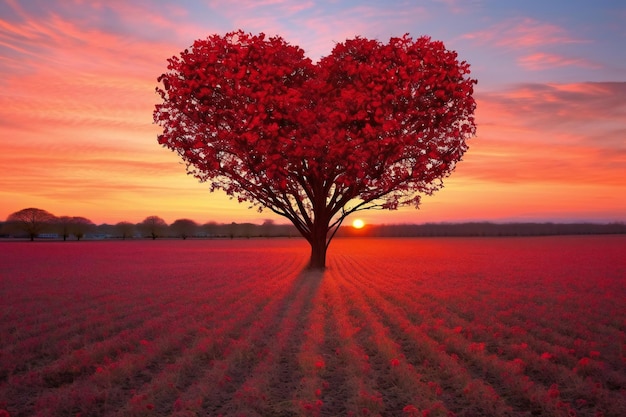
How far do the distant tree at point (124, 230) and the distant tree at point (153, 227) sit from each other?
154 inches

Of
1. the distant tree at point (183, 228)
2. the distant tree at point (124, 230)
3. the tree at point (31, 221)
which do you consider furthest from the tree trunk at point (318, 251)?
the distant tree at point (124, 230)

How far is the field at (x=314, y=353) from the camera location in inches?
283

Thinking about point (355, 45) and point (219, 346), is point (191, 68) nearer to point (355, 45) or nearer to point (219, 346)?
point (355, 45)

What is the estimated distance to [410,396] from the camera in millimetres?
7406

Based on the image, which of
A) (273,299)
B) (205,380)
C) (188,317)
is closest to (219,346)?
(205,380)

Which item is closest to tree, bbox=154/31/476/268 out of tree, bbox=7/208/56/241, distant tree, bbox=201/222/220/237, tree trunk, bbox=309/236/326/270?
tree trunk, bbox=309/236/326/270

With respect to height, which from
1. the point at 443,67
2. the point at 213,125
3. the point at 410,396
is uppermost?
the point at 443,67

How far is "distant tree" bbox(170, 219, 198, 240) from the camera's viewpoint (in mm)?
150625

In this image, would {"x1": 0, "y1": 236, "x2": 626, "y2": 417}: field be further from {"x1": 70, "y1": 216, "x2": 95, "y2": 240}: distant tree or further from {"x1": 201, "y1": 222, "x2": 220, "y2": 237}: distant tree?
{"x1": 201, "y1": 222, "x2": 220, "y2": 237}: distant tree

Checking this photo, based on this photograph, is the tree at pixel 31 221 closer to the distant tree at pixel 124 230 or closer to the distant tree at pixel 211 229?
the distant tree at pixel 124 230

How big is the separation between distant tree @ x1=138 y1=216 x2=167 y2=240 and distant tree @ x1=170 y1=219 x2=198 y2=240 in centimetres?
303

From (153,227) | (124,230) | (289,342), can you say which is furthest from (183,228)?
(289,342)

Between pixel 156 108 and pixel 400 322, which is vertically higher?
pixel 156 108

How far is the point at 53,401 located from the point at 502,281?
2081cm
